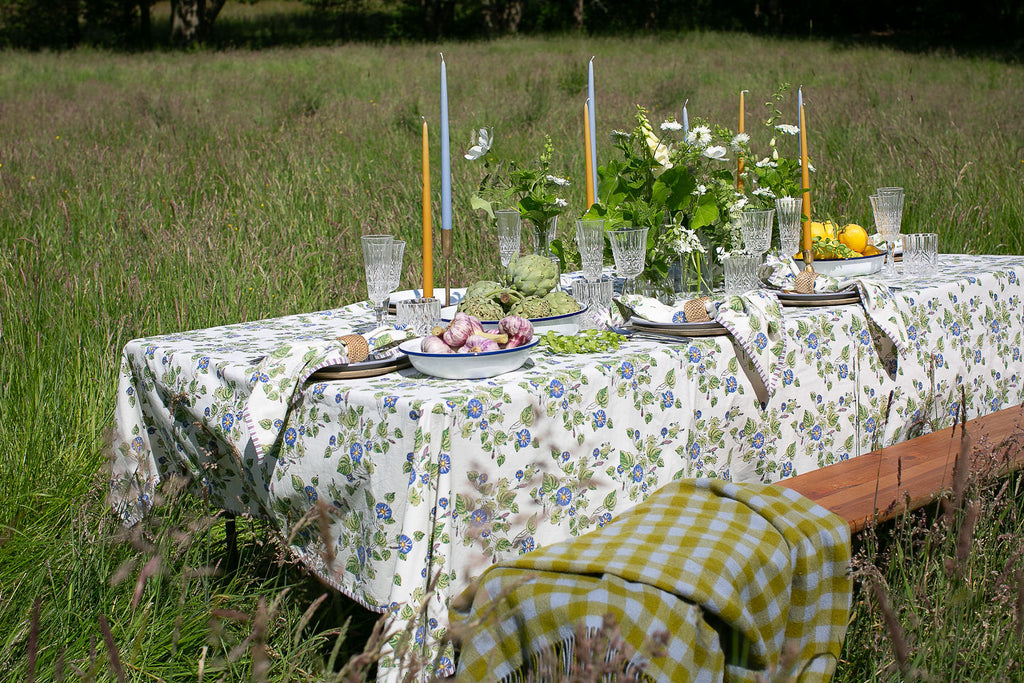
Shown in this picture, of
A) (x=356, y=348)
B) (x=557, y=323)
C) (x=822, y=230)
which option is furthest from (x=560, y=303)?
(x=822, y=230)

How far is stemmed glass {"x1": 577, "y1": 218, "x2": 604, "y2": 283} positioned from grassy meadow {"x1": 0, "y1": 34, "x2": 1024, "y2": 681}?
907 mm

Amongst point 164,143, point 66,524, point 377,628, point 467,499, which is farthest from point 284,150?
point 377,628

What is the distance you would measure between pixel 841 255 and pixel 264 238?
305 centimetres

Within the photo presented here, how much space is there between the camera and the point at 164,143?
6.63 meters

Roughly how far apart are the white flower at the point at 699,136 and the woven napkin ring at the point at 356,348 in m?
1.02

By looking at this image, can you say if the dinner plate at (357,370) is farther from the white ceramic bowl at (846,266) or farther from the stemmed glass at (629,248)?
the white ceramic bowl at (846,266)

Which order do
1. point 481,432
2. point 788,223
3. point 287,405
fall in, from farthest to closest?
point 788,223, point 287,405, point 481,432

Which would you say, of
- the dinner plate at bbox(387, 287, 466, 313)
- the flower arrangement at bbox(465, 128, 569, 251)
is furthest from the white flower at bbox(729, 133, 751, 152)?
the dinner plate at bbox(387, 287, 466, 313)

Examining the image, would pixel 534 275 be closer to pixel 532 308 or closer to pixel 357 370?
pixel 532 308

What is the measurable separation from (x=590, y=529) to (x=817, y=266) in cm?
139

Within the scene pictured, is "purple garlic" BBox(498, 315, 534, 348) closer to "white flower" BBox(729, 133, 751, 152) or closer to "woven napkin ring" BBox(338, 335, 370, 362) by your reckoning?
"woven napkin ring" BBox(338, 335, 370, 362)

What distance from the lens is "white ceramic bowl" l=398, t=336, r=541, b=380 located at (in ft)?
6.08

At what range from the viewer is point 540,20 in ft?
86.3

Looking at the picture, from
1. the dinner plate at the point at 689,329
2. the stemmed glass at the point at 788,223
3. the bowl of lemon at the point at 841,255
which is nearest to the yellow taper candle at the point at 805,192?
the stemmed glass at the point at 788,223
